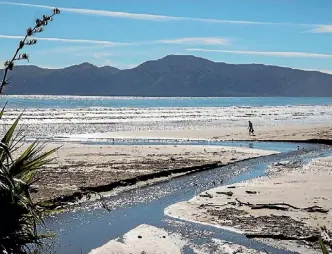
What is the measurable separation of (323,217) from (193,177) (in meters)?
9.25

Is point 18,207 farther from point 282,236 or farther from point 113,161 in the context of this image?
point 113,161

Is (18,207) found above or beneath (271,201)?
above

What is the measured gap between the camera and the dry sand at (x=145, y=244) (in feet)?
39.7

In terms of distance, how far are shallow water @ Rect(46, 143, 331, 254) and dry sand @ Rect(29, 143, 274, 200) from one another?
5.65ft

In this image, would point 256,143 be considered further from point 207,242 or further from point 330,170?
point 207,242

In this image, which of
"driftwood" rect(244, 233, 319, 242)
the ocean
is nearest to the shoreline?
the ocean

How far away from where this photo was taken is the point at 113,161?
2791cm

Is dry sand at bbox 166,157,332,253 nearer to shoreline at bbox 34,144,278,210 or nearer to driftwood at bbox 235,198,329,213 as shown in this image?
driftwood at bbox 235,198,329,213

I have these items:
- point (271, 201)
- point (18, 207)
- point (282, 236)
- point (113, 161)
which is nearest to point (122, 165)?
point (113, 161)

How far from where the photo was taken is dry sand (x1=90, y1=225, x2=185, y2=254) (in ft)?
39.7

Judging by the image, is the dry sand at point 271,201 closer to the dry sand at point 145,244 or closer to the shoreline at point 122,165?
the dry sand at point 145,244

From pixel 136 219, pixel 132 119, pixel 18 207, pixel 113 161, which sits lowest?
pixel 136 219

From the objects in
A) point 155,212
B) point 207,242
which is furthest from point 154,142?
point 207,242

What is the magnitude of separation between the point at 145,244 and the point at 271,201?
5952 millimetres
